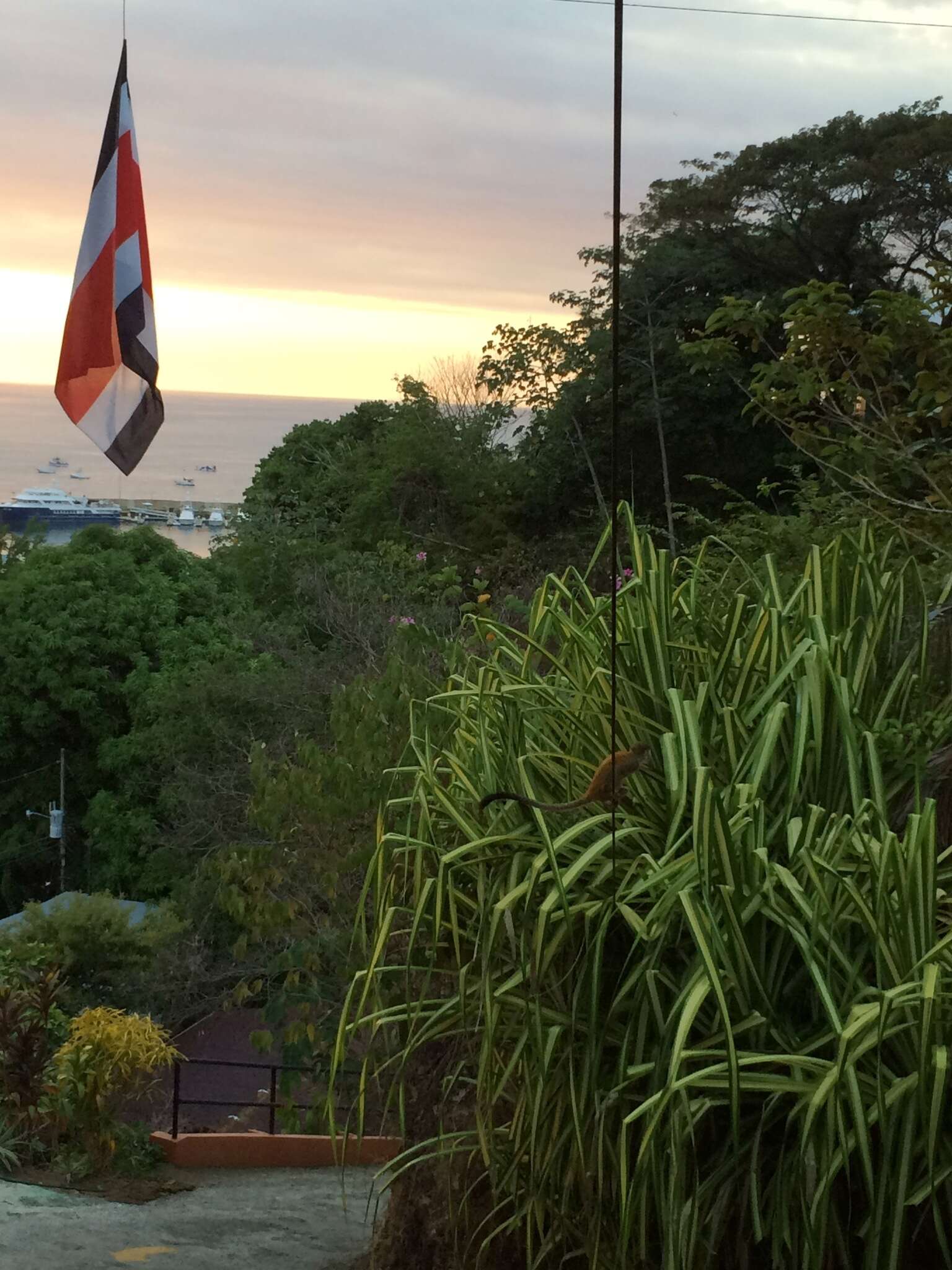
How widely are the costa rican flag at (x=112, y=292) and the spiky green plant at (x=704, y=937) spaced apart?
8.01ft

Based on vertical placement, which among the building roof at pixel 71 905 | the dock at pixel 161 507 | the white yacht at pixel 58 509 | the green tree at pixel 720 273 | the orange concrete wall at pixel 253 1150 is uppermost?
the dock at pixel 161 507

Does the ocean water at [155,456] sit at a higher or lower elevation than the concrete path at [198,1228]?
higher

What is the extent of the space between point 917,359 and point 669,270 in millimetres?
17259

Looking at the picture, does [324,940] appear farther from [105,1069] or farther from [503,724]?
[503,724]

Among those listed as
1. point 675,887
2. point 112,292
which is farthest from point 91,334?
point 675,887

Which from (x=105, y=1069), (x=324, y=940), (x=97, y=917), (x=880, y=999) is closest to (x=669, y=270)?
(x=97, y=917)

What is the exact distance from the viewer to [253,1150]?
28.5 ft

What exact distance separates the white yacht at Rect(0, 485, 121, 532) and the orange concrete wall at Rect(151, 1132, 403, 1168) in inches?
2664

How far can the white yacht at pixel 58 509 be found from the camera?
7675 cm

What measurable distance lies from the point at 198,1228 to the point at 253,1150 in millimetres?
2557

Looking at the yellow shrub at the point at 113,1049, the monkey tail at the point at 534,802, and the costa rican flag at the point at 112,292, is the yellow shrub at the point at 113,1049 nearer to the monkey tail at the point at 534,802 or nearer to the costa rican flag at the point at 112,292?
the costa rican flag at the point at 112,292

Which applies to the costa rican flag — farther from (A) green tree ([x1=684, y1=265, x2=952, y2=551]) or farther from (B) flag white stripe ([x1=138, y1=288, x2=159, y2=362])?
(A) green tree ([x1=684, y1=265, x2=952, y2=551])

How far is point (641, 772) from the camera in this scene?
380 centimetres

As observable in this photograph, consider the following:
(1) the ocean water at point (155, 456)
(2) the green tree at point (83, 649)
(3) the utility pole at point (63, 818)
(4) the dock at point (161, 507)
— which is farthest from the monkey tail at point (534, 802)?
(1) the ocean water at point (155, 456)
